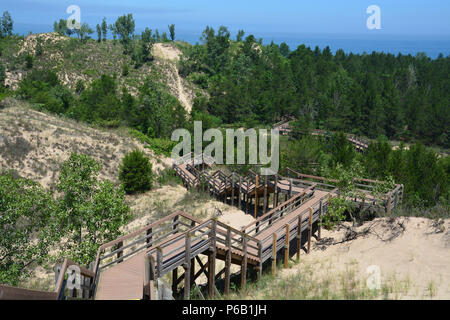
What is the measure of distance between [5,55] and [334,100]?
55.8m

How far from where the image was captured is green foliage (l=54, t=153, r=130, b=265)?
11.9 meters

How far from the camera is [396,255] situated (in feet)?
42.6

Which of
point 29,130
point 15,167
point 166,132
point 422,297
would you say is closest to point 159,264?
point 422,297

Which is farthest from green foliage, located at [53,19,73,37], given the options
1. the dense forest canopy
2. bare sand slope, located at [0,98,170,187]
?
bare sand slope, located at [0,98,170,187]

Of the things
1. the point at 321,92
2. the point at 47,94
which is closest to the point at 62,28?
the point at 47,94

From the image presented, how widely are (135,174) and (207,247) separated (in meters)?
17.5

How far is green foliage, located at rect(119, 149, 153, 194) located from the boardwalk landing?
491 cm

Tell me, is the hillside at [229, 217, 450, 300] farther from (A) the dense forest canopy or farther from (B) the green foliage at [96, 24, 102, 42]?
(B) the green foliage at [96, 24, 102, 42]

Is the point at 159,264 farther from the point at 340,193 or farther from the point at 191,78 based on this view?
the point at 191,78

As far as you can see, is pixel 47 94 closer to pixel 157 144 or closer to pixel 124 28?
pixel 157 144

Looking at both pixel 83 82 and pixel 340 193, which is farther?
pixel 83 82
